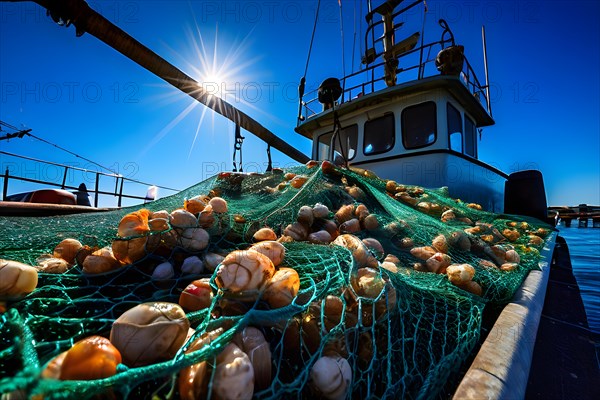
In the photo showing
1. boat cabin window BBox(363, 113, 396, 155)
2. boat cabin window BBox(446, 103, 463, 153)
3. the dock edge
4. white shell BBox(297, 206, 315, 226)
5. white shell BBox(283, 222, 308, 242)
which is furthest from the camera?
boat cabin window BBox(363, 113, 396, 155)

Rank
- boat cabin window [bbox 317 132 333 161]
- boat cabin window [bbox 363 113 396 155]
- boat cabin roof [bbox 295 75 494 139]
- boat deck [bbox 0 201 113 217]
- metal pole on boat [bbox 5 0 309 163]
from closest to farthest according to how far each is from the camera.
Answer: metal pole on boat [bbox 5 0 309 163] → boat deck [bbox 0 201 113 217] → boat cabin roof [bbox 295 75 494 139] → boat cabin window [bbox 363 113 396 155] → boat cabin window [bbox 317 132 333 161]

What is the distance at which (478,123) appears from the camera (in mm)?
6227

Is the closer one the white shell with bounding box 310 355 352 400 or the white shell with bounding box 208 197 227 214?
the white shell with bounding box 310 355 352 400

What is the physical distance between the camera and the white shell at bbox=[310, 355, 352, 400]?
0.55m

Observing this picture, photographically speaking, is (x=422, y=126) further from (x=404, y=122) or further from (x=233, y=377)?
(x=233, y=377)

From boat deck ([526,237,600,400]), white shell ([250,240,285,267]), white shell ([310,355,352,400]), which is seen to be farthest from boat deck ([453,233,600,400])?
white shell ([250,240,285,267])

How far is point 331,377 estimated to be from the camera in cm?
56

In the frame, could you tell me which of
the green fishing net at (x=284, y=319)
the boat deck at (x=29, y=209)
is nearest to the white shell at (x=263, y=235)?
the green fishing net at (x=284, y=319)

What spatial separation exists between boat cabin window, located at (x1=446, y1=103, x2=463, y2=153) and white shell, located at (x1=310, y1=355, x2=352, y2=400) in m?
4.87

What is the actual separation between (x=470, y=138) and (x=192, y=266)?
20.5ft

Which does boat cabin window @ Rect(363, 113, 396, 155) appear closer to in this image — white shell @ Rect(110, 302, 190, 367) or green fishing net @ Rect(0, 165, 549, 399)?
green fishing net @ Rect(0, 165, 549, 399)

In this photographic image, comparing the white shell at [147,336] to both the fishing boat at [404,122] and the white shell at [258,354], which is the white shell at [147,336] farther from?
the fishing boat at [404,122]

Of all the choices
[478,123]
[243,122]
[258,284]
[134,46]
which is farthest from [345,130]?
[258,284]

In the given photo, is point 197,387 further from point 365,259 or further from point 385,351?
point 365,259
